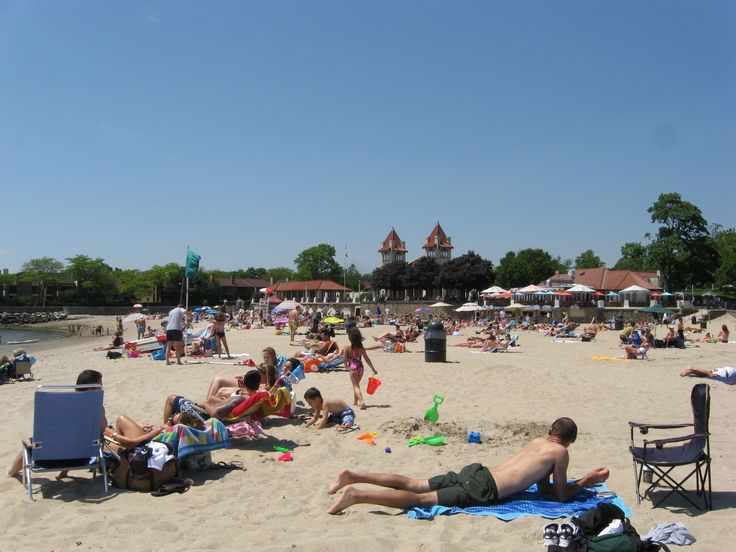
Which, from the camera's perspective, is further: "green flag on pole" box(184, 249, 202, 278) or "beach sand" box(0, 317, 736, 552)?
"green flag on pole" box(184, 249, 202, 278)

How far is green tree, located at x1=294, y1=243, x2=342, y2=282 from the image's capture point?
116m

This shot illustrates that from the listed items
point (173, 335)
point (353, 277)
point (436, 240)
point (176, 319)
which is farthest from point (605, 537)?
point (353, 277)

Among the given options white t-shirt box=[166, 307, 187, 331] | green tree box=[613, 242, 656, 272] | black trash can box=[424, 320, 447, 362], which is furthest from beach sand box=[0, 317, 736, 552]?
green tree box=[613, 242, 656, 272]

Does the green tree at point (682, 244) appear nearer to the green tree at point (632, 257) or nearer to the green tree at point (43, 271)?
the green tree at point (632, 257)

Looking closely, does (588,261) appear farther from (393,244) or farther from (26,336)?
(26,336)

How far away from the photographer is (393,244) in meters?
101

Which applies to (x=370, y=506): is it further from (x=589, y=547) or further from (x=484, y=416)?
(x=484, y=416)

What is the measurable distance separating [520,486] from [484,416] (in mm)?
3584

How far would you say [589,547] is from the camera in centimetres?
349

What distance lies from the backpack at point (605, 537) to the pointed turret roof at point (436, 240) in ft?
302

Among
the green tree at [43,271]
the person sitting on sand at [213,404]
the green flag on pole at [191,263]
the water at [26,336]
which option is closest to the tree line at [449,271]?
the green tree at [43,271]

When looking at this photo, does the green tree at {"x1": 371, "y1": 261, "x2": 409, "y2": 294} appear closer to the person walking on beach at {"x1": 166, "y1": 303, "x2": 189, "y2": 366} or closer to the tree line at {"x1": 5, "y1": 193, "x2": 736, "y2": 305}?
the tree line at {"x1": 5, "y1": 193, "x2": 736, "y2": 305}

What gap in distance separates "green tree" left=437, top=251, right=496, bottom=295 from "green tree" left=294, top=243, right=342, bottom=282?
157 feet

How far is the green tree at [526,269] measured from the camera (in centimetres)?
8288
